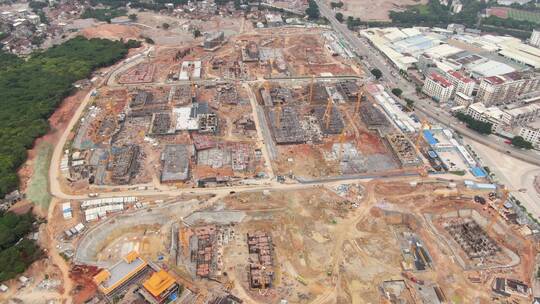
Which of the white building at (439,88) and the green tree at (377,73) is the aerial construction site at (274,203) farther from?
the white building at (439,88)

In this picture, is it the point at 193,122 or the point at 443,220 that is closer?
the point at 443,220

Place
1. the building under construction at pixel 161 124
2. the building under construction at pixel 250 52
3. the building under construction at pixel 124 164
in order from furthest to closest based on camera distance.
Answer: the building under construction at pixel 250 52, the building under construction at pixel 161 124, the building under construction at pixel 124 164

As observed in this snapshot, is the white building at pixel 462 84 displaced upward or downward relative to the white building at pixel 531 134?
upward

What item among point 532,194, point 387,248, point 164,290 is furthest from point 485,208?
point 164,290

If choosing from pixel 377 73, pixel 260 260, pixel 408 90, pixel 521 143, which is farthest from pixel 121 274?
pixel 377 73

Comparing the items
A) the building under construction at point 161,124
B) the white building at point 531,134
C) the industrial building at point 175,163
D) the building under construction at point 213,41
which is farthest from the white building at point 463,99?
the building under construction at point 213,41

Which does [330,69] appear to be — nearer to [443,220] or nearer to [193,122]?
[193,122]

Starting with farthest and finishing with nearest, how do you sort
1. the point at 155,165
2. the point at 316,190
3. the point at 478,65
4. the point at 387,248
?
the point at 478,65 < the point at 155,165 < the point at 316,190 < the point at 387,248
